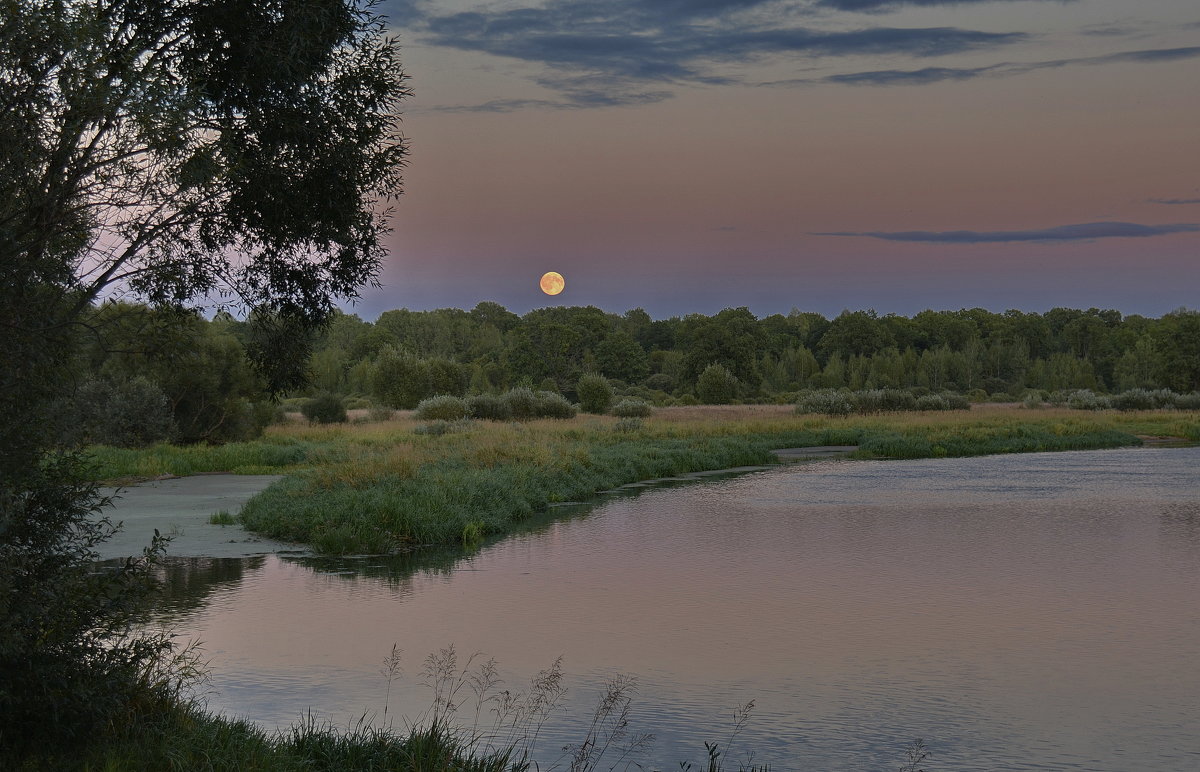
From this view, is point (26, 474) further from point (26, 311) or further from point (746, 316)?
point (746, 316)

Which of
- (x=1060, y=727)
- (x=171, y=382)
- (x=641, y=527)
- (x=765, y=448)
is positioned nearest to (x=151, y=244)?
(x=1060, y=727)

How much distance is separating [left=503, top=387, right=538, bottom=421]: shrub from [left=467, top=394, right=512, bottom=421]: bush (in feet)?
1.71

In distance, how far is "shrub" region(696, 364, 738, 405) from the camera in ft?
277

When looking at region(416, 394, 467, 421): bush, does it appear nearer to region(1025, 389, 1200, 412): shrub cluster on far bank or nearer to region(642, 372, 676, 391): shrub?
region(1025, 389, 1200, 412): shrub cluster on far bank

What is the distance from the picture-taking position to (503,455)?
28438 mm

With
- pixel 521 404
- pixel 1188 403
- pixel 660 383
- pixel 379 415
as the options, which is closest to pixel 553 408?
pixel 521 404

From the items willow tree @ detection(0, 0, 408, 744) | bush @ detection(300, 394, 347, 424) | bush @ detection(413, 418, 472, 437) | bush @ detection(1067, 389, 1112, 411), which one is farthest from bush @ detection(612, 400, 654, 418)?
willow tree @ detection(0, 0, 408, 744)

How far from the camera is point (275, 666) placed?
10.8 metres

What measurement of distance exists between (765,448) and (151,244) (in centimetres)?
3261

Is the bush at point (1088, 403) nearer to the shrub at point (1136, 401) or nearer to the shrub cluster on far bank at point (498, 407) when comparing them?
the shrub at point (1136, 401)

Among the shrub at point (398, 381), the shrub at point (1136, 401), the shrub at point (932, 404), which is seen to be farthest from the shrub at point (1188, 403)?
the shrub at point (398, 381)

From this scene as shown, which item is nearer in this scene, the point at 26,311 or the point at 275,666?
the point at 26,311

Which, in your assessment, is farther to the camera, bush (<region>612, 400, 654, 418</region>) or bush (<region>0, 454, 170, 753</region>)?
bush (<region>612, 400, 654, 418</region>)

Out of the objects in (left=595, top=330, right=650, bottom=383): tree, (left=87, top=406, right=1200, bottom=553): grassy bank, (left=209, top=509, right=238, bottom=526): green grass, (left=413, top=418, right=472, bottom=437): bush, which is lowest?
(left=209, top=509, right=238, bottom=526): green grass
